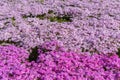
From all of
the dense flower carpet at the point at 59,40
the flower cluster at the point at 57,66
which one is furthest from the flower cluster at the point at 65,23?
the flower cluster at the point at 57,66

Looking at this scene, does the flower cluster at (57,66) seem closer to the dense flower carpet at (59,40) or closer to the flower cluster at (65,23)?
the dense flower carpet at (59,40)

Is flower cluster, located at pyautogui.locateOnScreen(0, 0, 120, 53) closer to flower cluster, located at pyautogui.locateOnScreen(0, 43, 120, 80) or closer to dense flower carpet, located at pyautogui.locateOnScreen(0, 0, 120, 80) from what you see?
dense flower carpet, located at pyautogui.locateOnScreen(0, 0, 120, 80)

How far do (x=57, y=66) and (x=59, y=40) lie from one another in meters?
2.46

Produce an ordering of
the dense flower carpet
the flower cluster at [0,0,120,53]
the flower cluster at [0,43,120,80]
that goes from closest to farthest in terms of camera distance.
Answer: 1. the flower cluster at [0,43,120,80]
2. the dense flower carpet
3. the flower cluster at [0,0,120,53]

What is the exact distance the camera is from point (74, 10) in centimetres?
1666

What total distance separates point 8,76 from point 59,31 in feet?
13.8

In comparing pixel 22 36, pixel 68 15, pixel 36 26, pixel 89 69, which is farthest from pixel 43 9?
pixel 89 69

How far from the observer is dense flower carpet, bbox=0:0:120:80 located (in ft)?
34.2

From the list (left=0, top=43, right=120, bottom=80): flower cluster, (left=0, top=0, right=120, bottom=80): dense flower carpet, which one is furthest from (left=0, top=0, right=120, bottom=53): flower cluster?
(left=0, top=43, right=120, bottom=80): flower cluster

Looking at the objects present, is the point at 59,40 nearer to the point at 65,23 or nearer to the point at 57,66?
the point at 65,23

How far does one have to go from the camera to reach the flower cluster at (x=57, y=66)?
395 inches

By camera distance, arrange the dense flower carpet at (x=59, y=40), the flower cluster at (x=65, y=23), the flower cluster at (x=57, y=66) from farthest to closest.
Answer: the flower cluster at (x=65, y=23)
the dense flower carpet at (x=59, y=40)
the flower cluster at (x=57, y=66)

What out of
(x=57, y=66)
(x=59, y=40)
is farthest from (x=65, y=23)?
(x=57, y=66)

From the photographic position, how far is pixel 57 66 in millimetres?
10688
